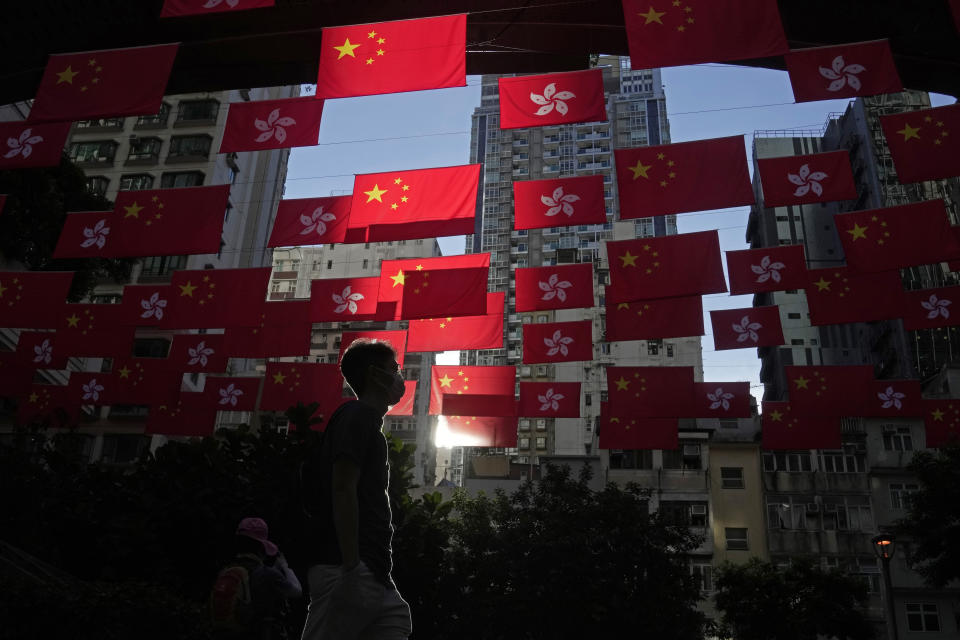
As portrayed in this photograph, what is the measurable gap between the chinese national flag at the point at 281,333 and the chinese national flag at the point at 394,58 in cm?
547

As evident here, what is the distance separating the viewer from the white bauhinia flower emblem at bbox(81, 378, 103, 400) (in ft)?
56.8

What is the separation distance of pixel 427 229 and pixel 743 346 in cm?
646

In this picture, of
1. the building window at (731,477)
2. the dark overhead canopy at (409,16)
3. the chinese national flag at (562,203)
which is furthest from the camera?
the building window at (731,477)

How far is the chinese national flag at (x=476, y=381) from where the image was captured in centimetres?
1547

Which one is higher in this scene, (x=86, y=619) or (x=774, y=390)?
(x=774, y=390)

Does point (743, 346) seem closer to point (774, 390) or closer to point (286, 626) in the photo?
point (286, 626)

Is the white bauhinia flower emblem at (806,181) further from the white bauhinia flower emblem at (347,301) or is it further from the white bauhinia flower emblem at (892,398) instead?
the white bauhinia flower emblem at (347,301)

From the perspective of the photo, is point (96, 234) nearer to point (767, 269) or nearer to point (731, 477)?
point (767, 269)

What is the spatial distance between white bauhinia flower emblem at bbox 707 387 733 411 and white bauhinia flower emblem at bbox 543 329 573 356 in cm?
345

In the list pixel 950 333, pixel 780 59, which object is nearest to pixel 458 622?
pixel 780 59

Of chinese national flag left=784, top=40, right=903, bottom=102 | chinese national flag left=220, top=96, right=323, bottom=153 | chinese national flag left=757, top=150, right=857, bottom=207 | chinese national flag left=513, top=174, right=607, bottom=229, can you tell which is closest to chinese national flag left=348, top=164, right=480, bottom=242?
chinese national flag left=513, top=174, right=607, bottom=229

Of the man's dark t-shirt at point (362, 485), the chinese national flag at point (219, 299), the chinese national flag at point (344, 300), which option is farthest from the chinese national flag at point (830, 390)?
the man's dark t-shirt at point (362, 485)

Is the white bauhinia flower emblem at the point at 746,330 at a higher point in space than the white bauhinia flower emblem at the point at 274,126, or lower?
lower

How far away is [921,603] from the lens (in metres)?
32.6
